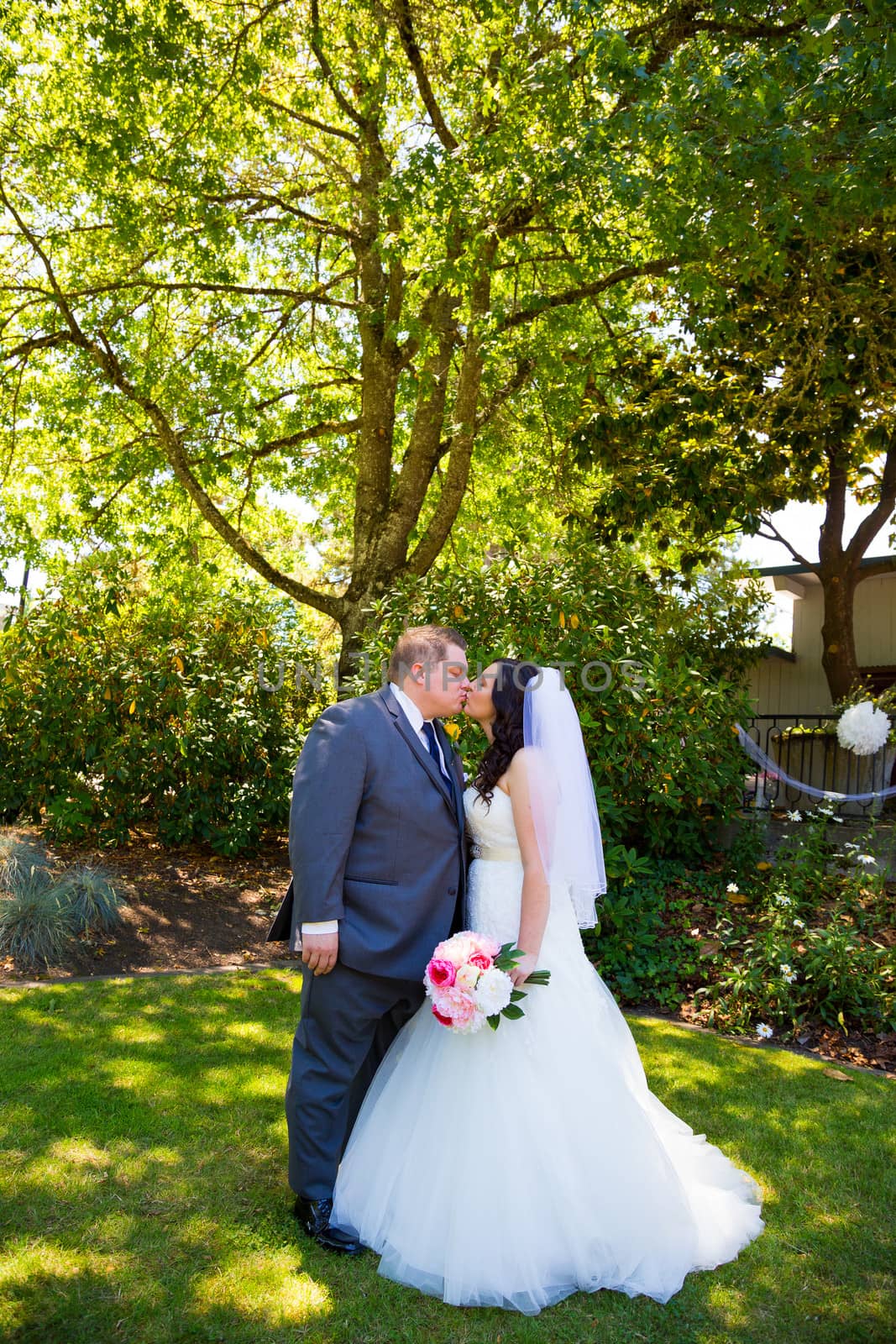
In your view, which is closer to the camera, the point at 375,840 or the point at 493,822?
the point at 375,840

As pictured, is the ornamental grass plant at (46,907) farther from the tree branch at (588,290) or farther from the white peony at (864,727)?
the tree branch at (588,290)

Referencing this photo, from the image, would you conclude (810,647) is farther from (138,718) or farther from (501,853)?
(501,853)

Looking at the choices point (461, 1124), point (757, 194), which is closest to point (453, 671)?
point (461, 1124)

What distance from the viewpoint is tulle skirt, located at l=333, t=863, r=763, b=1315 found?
329cm

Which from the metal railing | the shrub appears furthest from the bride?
the metal railing

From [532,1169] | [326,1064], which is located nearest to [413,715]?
[326,1064]

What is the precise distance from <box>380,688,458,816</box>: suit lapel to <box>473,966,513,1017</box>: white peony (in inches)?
27.3

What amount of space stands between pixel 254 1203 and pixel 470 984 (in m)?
1.36

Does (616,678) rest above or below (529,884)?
above

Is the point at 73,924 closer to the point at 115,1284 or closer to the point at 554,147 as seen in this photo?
the point at 115,1284

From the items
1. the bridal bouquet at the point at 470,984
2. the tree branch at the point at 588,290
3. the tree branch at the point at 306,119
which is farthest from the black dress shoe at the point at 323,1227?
the tree branch at the point at 306,119

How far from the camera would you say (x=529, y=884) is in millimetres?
3721

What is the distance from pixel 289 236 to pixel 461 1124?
13.3 m

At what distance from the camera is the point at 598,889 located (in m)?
4.08
